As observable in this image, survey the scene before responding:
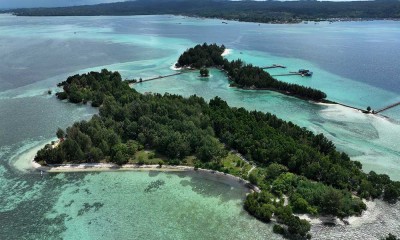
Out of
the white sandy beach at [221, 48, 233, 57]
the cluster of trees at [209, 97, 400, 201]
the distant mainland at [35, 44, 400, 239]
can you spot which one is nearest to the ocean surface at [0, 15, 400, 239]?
the distant mainland at [35, 44, 400, 239]

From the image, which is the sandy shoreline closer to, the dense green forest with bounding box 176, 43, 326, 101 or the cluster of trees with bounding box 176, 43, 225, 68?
the dense green forest with bounding box 176, 43, 326, 101

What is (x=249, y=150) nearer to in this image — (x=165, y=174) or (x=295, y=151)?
(x=295, y=151)

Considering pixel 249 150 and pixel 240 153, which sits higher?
pixel 249 150

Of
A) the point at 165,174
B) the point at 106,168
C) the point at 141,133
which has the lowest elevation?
the point at 165,174

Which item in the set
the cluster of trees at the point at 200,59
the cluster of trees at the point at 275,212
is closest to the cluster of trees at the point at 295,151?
the cluster of trees at the point at 275,212

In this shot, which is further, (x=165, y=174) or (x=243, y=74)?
(x=243, y=74)

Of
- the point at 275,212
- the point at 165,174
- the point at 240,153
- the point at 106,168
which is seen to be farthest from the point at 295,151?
the point at 106,168

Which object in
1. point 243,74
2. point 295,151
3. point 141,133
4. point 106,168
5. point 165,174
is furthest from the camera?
point 243,74

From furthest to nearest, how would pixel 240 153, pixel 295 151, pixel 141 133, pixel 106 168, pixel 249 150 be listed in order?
pixel 141 133 < pixel 240 153 < pixel 249 150 < pixel 106 168 < pixel 295 151

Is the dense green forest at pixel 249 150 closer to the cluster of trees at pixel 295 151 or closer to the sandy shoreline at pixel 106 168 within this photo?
the cluster of trees at pixel 295 151
